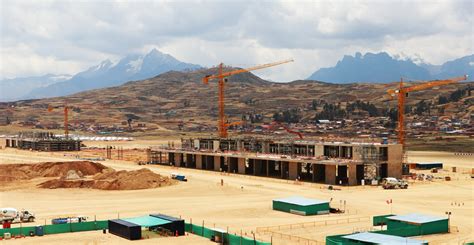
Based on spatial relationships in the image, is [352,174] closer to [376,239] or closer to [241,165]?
[241,165]

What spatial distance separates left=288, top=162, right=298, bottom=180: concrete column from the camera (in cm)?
9106

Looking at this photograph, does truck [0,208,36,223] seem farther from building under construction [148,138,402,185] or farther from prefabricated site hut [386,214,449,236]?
building under construction [148,138,402,185]

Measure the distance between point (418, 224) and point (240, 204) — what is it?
846 inches

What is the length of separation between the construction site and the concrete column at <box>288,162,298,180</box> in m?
0.16

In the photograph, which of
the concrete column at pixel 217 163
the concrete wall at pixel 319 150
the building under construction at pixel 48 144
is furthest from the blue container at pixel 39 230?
the building under construction at pixel 48 144

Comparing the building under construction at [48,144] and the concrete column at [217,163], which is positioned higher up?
the building under construction at [48,144]

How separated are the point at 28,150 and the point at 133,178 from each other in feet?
283

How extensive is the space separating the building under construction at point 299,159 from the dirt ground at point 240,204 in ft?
14.1

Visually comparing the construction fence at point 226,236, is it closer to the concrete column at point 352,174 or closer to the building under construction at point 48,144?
the concrete column at point 352,174

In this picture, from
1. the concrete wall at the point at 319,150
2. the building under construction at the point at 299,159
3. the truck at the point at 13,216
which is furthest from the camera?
the concrete wall at the point at 319,150

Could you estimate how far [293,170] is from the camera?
91.4 m

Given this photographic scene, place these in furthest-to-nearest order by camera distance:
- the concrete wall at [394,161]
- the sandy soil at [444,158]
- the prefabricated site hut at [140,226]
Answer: the sandy soil at [444,158]
the concrete wall at [394,161]
the prefabricated site hut at [140,226]

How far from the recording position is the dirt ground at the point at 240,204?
49.5 m

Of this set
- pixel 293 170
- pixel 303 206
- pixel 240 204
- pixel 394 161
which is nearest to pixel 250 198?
pixel 240 204
